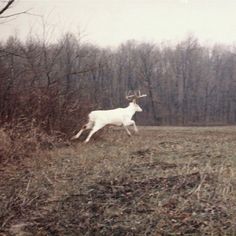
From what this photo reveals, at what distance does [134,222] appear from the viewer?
4375 mm

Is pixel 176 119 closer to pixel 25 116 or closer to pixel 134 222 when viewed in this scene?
pixel 25 116

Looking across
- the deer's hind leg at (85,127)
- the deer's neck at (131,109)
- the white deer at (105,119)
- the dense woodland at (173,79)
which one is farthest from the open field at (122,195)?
the dense woodland at (173,79)

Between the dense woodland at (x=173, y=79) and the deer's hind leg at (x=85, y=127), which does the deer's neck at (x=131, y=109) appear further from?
the dense woodland at (x=173, y=79)

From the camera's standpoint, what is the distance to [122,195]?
211 inches

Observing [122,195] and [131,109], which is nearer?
[122,195]

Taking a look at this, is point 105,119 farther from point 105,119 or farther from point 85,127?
point 85,127

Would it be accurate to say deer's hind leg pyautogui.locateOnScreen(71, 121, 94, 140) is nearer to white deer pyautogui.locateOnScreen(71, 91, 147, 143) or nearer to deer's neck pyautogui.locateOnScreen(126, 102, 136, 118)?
white deer pyautogui.locateOnScreen(71, 91, 147, 143)

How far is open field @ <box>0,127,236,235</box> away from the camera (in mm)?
4312

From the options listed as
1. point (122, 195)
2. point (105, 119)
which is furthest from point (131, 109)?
point (122, 195)

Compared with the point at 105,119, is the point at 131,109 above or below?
above

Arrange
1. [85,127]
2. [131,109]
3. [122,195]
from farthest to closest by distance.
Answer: [131,109]
[85,127]
[122,195]

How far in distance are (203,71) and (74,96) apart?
48.1 m

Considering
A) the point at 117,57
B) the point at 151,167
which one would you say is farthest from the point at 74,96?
the point at 117,57

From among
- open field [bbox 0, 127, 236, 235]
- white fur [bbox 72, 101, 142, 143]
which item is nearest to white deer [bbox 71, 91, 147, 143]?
white fur [bbox 72, 101, 142, 143]
